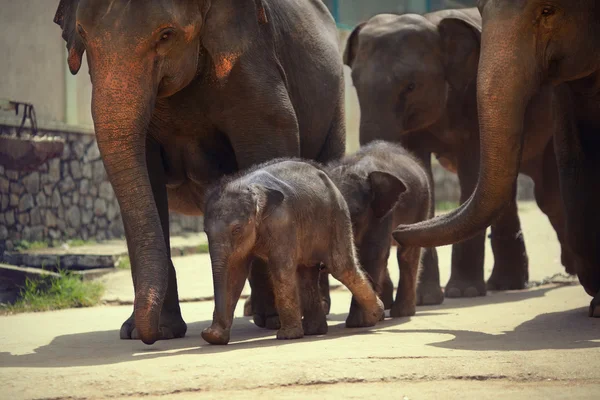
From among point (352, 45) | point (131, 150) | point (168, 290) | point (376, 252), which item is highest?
point (352, 45)

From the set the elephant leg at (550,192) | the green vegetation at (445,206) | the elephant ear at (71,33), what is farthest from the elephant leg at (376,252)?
the green vegetation at (445,206)

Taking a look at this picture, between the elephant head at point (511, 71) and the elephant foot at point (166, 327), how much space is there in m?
1.38

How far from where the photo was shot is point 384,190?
6.40 meters

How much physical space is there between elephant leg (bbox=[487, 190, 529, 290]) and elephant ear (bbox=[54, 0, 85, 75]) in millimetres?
4756

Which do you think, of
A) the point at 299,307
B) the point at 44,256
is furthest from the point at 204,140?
the point at 44,256

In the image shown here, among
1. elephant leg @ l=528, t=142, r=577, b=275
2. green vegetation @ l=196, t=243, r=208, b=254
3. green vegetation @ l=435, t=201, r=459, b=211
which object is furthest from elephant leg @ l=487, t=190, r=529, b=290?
green vegetation @ l=435, t=201, r=459, b=211

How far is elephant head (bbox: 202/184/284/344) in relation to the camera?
5.17m

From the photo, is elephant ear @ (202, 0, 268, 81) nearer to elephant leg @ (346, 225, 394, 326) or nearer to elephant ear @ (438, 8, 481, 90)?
elephant leg @ (346, 225, 394, 326)

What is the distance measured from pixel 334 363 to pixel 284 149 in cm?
213

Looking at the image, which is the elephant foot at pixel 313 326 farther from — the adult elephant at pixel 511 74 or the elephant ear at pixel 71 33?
the elephant ear at pixel 71 33

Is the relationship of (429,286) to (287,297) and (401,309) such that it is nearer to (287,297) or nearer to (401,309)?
(401,309)

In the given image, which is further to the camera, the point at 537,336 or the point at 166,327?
the point at 166,327

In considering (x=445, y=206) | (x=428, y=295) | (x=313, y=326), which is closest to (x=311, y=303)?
(x=313, y=326)

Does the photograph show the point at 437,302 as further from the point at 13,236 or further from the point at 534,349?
the point at 13,236
